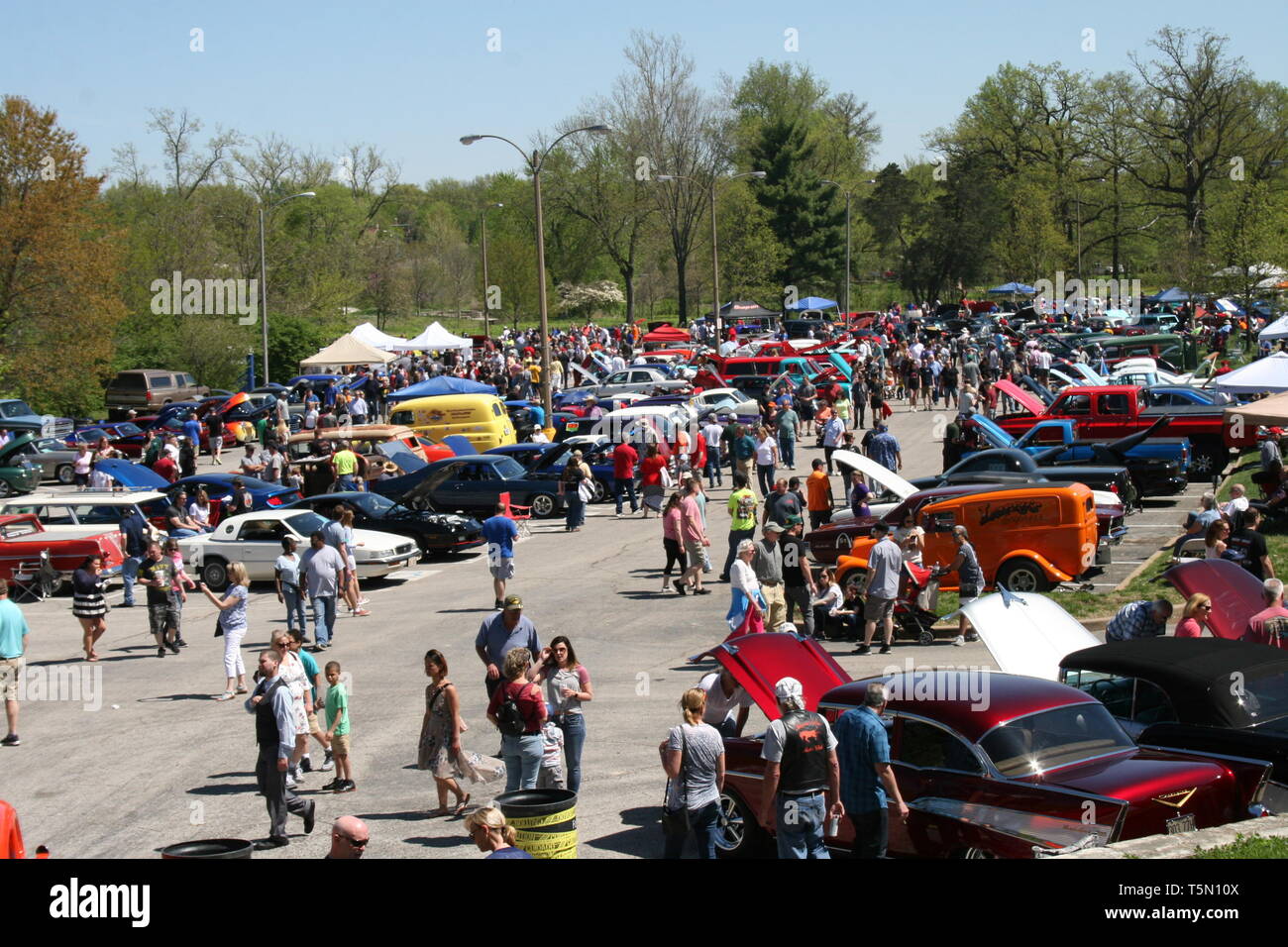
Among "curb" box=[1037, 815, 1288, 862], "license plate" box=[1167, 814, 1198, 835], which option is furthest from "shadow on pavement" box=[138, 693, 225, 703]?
"curb" box=[1037, 815, 1288, 862]

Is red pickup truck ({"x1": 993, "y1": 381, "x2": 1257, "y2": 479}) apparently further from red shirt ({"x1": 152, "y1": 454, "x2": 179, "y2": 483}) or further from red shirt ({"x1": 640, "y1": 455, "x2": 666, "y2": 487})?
red shirt ({"x1": 152, "y1": 454, "x2": 179, "y2": 483})

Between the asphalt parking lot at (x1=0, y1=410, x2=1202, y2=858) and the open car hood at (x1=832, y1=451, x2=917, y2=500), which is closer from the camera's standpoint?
the asphalt parking lot at (x1=0, y1=410, x2=1202, y2=858)

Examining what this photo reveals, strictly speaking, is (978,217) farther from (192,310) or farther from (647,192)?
(192,310)

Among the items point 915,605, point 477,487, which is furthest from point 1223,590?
point 477,487

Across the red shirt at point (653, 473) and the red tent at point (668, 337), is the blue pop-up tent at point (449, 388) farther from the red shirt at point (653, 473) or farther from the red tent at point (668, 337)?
the red tent at point (668, 337)

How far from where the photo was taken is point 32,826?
11.4 metres

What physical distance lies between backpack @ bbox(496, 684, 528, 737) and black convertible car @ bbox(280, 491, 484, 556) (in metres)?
14.4

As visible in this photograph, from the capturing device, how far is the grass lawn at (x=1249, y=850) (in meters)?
7.13

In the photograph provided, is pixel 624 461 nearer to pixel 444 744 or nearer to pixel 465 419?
pixel 465 419

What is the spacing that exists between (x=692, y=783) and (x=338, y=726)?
410 cm

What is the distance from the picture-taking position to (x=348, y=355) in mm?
50562

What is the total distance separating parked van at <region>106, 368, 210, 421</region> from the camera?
47.3 metres

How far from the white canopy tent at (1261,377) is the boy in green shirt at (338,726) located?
1933cm

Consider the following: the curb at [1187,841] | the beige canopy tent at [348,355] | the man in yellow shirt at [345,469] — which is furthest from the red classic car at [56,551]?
the beige canopy tent at [348,355]
